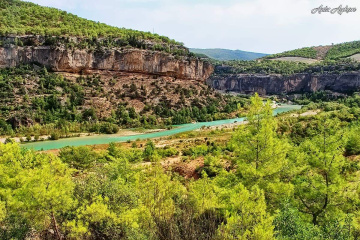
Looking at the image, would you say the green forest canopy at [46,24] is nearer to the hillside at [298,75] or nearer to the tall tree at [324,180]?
the hillside at [298,75]

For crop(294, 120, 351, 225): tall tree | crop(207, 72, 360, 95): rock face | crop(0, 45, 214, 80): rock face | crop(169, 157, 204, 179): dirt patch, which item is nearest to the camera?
crop(294, 120, 351, 225): tall tree

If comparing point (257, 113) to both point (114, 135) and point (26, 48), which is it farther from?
point (26, 48)

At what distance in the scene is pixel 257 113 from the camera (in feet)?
51.5

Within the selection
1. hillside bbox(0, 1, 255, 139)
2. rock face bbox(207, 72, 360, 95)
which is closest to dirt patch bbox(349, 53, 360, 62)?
rock face bbox(207, 72, 360, 95)

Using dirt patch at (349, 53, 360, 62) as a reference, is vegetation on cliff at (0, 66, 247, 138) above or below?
below

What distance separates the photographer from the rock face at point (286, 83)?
13350 cm

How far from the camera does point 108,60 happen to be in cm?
9275

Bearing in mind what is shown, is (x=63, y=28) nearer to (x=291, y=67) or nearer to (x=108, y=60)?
(x=108, y=60)

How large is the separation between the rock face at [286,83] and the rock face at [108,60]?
59.6m

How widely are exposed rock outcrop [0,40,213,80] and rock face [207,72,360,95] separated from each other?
196ft

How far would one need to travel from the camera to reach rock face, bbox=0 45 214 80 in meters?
81.1

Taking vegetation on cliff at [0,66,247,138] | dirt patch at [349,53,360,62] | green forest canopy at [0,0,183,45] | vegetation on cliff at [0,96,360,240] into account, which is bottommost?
vegetation on cliff at [0,66,247,138]

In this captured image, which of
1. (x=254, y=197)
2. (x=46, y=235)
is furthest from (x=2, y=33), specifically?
(x=254, y=197)

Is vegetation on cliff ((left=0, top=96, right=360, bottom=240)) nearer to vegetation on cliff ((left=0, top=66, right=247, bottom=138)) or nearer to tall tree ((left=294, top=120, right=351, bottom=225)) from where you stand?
tall tree ((left=294, top=120, right=351, bottom=225))
